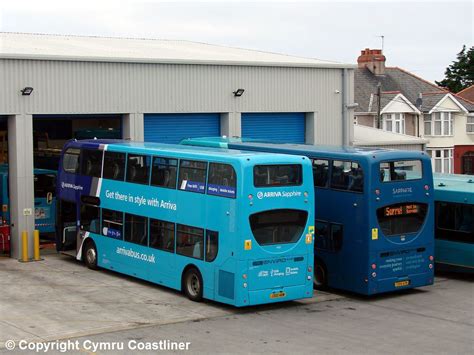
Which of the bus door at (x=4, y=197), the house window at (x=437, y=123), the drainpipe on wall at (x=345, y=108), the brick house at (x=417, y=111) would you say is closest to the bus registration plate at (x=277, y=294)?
the bus door at (x=4, y=197)

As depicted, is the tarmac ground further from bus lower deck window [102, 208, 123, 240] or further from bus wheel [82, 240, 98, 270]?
bus lower deck window [102, 208, 123, 240]

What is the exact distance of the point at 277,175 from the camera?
18.0 meters

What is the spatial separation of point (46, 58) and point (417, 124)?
39949mm

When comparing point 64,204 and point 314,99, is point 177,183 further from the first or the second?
point 314,99

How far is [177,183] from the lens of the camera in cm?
1933

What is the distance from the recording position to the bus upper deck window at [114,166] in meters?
21.2

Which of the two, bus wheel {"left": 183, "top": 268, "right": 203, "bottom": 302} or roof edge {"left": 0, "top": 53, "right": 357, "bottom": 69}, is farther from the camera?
roof edge {"left": 0, "top": 53, "right": 357, "bottom": 69}

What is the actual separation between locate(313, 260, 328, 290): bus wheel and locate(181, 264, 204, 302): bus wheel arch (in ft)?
11.2

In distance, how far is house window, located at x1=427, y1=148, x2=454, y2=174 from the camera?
195ft

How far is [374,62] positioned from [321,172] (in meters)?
43.0

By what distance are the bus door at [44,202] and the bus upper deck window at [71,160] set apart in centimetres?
360

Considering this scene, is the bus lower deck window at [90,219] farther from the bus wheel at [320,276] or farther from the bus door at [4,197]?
the bus wheel at [320,276]

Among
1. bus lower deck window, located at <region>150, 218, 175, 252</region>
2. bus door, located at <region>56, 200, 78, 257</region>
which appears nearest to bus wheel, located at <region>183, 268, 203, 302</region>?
bus lower deck window, located at <region>150, 218, 175, 252</region>

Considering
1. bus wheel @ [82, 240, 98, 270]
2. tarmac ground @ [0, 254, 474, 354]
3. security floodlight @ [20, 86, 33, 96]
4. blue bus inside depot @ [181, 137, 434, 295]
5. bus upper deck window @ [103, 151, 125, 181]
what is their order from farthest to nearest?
security floodlight @ [20, 86, 33, 96] → bus wheel @ [82, 240, 98, 270] → bus upper deck window @ [103, 151, 125, 181] → blue bus inside depot @ [181, 137, 434, 295] → tarmac ground @ [0, 254, 474, 354]
